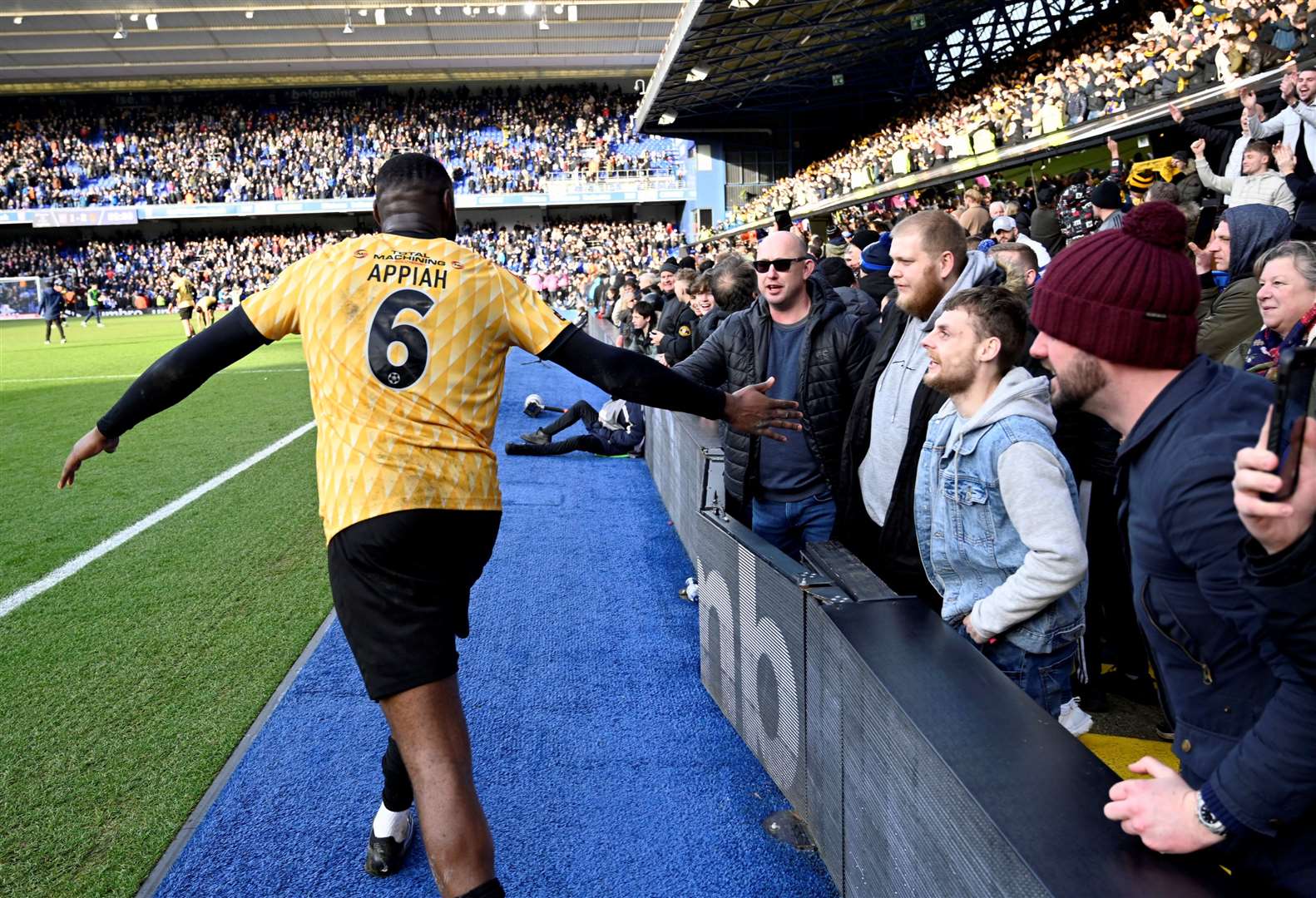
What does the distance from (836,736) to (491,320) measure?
4.82 feet

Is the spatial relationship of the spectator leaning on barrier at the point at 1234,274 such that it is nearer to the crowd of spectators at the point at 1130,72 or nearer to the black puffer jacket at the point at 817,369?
the black puffer jacket at the point at 817,369

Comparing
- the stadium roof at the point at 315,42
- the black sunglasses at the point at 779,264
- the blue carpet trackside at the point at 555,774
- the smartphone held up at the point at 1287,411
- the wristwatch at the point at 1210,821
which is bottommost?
the blue carpet trackside at the point at 555,774

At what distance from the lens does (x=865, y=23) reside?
26641 mm

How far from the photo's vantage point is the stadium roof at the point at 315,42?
1551 inches

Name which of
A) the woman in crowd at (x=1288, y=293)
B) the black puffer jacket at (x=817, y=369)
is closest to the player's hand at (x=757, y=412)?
the black puffer jacket at (x=817, y=369)

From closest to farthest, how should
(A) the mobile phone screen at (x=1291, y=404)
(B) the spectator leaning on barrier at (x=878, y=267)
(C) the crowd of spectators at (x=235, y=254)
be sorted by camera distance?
(A) the mobile phone screen at (x=1291, y=404) → (B) the spectator leaning on barrier at (x=878, y=267) → (C) the crowd of spectators at (x=235, y=254)

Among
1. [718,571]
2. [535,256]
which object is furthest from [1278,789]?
[535,256]

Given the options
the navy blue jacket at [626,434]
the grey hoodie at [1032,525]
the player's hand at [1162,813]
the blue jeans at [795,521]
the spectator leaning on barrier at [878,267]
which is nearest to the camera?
the player's hand at [1162,813]

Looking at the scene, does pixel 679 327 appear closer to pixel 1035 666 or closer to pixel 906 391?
pixel 906 391

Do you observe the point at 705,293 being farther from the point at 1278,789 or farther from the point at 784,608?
the point at 1278,789

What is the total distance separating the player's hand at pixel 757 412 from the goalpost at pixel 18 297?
48048mm

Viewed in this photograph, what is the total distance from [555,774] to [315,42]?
46601mm

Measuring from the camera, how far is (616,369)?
2.46 meters

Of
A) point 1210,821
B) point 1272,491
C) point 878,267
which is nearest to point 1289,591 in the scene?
point 1272,491
